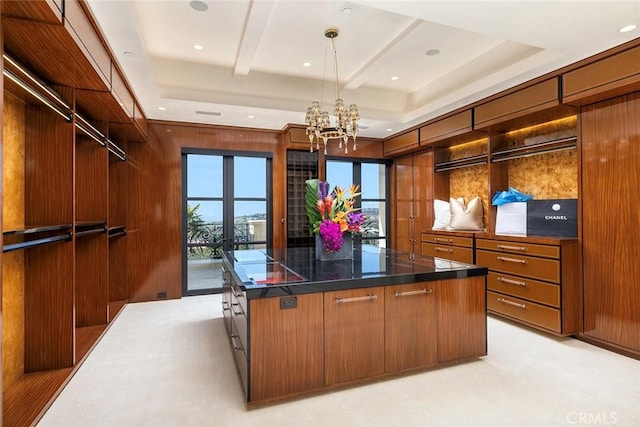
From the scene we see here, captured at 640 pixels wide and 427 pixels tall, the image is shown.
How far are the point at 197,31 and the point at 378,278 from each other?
9.90 feet

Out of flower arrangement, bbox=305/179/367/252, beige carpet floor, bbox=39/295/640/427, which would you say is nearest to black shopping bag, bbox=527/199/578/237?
beige carpet floor, bbox=39/295/640/427

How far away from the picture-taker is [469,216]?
4816mm

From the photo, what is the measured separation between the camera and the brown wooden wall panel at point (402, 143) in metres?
5.57

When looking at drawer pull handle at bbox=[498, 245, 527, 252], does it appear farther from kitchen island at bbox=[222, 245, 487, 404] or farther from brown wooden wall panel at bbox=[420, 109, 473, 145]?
brown wooden wall panel at bbox=[420, 109, 473, 145]

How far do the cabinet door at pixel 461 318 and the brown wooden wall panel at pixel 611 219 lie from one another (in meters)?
1.34

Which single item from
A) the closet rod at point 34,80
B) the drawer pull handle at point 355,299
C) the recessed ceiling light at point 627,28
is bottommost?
the drawer pull handle at point 355,299

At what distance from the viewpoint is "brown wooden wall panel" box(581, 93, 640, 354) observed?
117 inches

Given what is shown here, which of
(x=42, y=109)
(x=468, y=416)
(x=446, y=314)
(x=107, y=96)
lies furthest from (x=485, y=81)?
(x=42, y=109)

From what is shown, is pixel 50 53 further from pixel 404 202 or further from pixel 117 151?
pixel 404 202

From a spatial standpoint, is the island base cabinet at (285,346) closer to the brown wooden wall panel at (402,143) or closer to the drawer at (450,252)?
the drawer at (450,252)

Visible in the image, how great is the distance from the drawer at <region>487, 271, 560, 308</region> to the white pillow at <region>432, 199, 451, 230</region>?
53.5 inches

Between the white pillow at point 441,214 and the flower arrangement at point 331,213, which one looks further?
the white pillow at point 441,214

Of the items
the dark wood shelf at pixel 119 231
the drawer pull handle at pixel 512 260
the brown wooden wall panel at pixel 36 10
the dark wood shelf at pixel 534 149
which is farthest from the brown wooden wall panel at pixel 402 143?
the brown wooden wall panel at pixel 36 10

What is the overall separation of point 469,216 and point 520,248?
3.87 ft
